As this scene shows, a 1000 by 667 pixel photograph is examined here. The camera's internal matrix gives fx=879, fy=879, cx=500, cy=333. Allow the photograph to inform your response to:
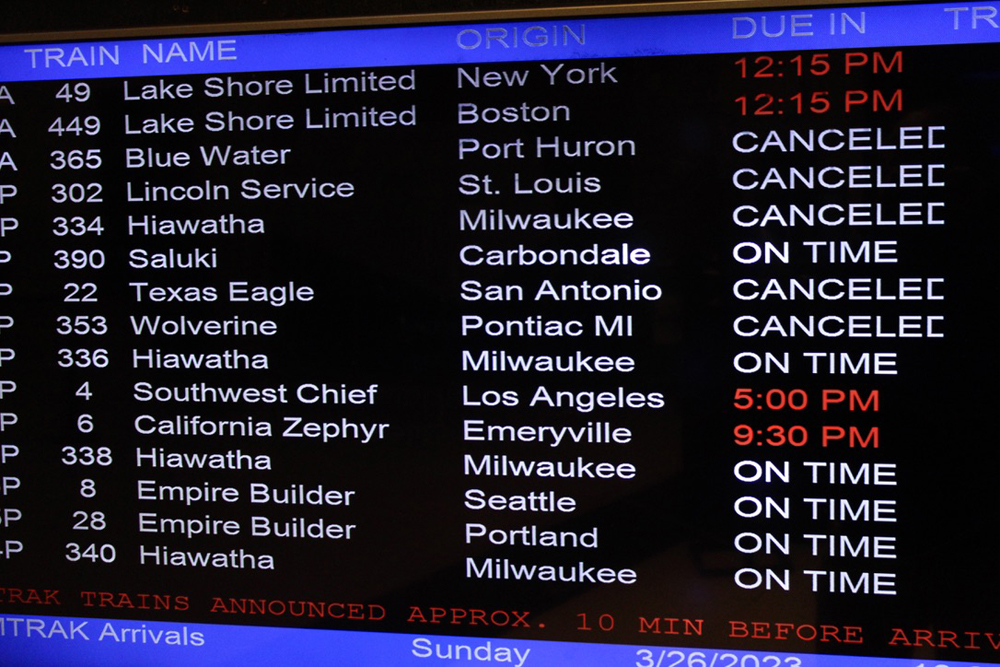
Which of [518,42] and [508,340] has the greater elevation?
[518,42]

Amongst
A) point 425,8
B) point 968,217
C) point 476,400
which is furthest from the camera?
point 425,8

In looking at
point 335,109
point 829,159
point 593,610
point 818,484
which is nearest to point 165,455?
point 335,109

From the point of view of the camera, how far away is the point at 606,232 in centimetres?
139

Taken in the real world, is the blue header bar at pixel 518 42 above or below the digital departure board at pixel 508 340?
above

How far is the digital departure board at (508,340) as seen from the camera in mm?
1340

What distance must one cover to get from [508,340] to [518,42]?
47 centimetres

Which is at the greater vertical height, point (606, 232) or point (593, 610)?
point (606, 232)

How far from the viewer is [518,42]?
4.58ft

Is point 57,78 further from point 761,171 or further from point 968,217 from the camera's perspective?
point 968,217

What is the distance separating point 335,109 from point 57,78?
1.59ft

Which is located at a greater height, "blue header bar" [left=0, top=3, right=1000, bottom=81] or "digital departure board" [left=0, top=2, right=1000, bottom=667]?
"blue header bar" [left=0, top=3, right=1000, bottom=81]

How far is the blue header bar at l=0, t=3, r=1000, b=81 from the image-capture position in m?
1.33

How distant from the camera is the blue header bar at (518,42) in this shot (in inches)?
52.2

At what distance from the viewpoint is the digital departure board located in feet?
4.40
